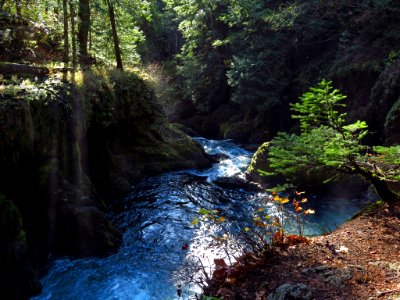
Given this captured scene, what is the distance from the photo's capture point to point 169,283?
22.6ft

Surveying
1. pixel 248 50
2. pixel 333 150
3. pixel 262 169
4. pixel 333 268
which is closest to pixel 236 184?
pixel 262 169

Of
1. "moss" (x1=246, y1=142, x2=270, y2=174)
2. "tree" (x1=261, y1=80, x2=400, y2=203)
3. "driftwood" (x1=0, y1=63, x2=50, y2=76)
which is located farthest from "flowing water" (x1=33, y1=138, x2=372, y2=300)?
"driftwood" (x1=0, y1=63, x2=50, y2=76)

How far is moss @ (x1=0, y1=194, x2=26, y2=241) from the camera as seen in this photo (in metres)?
5.97

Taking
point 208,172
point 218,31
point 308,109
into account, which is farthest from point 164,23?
point 308,109

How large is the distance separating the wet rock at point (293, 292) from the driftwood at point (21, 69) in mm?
8780

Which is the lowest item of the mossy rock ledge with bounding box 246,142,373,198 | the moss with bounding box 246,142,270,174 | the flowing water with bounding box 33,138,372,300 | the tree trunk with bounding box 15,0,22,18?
the flowing water with bounding box 33,138,372,300

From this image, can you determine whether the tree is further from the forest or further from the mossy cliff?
the mossy cliff

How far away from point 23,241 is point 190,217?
5023mm

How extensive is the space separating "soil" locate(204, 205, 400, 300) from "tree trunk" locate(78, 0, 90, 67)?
11.6 m

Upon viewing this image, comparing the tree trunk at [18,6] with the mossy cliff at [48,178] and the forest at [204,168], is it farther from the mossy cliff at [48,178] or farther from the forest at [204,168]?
the mossy cliff at [48,178]

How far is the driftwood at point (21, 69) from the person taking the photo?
29.6 feet

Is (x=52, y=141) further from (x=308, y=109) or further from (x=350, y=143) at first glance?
(x=350, y=143)

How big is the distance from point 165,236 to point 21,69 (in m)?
6.13

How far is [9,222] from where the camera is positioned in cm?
607
